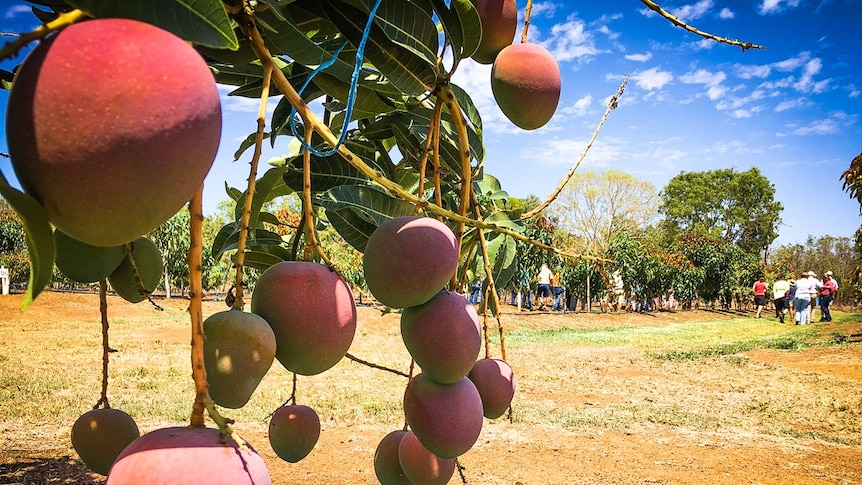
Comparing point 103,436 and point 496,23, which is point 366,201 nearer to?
point 496,23

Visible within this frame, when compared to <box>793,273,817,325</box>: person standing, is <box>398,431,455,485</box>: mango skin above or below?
below

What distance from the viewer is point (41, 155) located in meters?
0.29

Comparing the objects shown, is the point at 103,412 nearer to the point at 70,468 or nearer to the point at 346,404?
the point at 70,468

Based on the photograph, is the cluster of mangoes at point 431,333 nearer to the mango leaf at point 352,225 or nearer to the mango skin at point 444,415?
the mango skin at point 444,415

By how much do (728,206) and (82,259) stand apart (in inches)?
1329

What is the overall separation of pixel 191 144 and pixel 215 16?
10cm

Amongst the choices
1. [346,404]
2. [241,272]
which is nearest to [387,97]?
[241,272]

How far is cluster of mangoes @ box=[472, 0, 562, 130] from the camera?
845 millimetres

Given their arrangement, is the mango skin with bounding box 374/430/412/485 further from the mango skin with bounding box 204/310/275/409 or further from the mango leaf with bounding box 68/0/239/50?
the mango leaf with bounding box 68/0/239/50

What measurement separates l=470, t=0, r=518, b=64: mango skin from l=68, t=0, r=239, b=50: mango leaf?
0.56m

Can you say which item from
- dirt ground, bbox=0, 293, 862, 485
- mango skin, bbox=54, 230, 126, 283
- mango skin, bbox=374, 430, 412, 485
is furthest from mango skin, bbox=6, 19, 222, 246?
dirt ground, bbox=0, 293, 862, 485

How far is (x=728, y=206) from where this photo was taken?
1200 inches

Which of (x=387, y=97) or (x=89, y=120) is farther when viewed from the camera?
(x=387, y=97)

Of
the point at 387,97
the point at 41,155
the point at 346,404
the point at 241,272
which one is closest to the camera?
the point at 41,155
